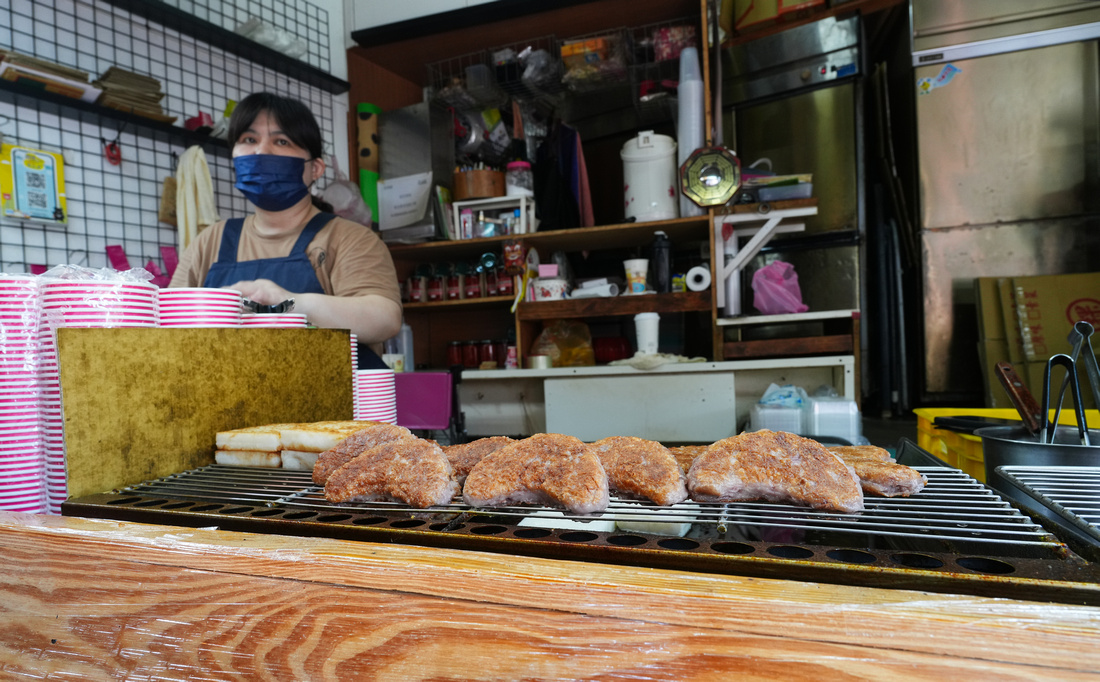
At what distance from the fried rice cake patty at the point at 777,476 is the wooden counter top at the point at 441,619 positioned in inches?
8.3

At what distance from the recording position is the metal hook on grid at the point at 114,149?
2.89 metres

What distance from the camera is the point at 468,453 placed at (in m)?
0.96

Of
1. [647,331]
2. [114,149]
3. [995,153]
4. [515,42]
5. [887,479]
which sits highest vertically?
[515,42]

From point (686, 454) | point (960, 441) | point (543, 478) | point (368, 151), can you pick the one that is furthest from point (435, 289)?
point (543, 478)

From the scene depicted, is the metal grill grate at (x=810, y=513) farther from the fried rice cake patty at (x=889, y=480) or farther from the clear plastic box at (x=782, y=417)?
the clear plastic box at (x=782, y=417)

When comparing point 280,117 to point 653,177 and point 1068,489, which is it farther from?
point 1068,489

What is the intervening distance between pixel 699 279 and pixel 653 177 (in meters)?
0.74

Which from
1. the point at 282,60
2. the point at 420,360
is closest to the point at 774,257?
the point at 420,360

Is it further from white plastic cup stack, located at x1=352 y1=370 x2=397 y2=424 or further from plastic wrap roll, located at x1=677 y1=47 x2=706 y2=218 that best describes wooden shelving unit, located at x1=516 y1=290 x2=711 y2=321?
white plastic cup stack, located at x1=352 y1=370 x2=397 y2=424

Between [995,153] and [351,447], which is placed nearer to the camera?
[351,447]

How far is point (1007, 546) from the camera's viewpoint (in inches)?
23.2

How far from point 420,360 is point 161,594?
4.07 m

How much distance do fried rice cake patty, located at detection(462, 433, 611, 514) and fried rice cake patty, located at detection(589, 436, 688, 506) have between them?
3 cm

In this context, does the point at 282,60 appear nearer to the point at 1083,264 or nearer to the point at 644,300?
the point at 644,300
